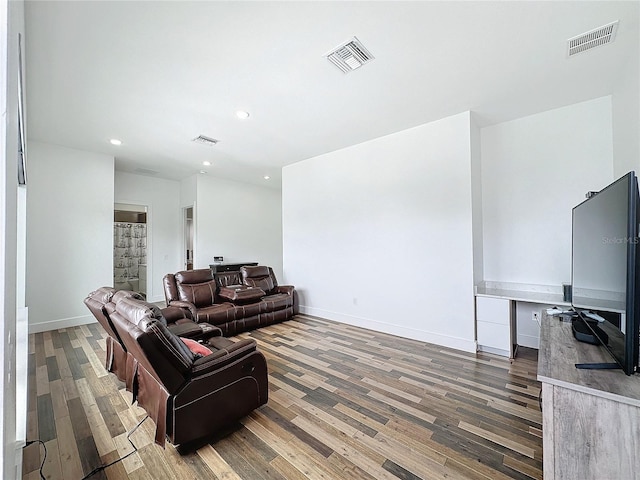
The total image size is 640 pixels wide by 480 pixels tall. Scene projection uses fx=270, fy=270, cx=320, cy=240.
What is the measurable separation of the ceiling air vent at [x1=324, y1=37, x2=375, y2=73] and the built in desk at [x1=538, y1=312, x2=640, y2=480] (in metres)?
2.66

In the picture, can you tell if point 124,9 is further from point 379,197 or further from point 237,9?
point 379,197

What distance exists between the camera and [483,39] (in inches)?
89.5

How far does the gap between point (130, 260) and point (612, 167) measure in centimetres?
931

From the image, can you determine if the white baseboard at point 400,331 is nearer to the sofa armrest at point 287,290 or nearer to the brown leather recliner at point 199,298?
the sofa armrest at point 287,290

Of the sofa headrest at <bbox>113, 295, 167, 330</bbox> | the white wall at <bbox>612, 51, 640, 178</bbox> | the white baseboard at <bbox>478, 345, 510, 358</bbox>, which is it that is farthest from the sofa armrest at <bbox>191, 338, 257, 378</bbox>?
the white wall at <bbox>612, 51, 640, 178</bbox>

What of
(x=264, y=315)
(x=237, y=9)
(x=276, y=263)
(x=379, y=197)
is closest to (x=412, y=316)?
(x=379, y=197)

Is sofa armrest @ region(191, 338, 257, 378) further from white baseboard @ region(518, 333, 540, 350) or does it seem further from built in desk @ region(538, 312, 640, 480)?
white baseboard @ region(518, 333, 540, 350)

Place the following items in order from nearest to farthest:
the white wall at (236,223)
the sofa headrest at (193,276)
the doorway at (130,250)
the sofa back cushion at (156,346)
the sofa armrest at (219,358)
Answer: the sofa back cushion at (156,346) → the sofa armrest at (219,358) → the sofa headrest at (193,276) → the white wall at (236,223) → the doorway at (130,250)

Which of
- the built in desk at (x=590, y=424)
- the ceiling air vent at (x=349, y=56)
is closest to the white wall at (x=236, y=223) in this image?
the ceiling air vent at (x=349, y=56)

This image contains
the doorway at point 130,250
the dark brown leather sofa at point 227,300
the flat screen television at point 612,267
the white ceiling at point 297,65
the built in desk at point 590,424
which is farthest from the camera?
the doorway at point 130,250

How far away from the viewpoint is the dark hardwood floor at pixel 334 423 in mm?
1732

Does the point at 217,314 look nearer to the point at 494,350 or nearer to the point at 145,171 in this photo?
the point at 494,350

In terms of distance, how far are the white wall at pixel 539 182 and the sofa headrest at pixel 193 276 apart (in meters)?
4.63

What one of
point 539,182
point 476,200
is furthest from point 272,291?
point 539,182
